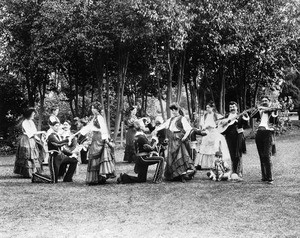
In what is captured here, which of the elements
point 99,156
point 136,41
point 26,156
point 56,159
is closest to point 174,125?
point 99,156

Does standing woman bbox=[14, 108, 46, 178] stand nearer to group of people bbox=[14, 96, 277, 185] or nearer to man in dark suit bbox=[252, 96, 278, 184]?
group of people bbox=[14, 96, 277, 185]

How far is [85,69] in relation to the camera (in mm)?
26547

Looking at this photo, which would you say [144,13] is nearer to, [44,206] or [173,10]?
[173,10]

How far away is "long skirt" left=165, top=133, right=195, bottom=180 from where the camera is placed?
36.9 ft

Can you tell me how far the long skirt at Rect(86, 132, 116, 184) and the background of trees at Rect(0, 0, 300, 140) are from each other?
9.25 meters

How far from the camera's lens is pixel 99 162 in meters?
11.0

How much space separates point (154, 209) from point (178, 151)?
3.48 metres

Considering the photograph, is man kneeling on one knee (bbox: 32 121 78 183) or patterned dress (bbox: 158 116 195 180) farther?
man kneeling on one knee (bbox: 32 121 78 183)

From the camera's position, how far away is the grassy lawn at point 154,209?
6.52 meters

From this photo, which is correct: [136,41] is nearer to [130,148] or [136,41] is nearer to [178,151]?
[130,148]

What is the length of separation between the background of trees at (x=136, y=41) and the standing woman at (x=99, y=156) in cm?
895

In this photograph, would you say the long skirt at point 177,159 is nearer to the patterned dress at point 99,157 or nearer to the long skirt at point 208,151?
the patterned dress at point 99,157

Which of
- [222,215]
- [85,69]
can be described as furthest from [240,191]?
[85,69]

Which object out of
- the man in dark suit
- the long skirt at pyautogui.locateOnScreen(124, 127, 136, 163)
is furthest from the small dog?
the long skirt at pyautogui.locateOnScreen(124, 127, 136, 163)
